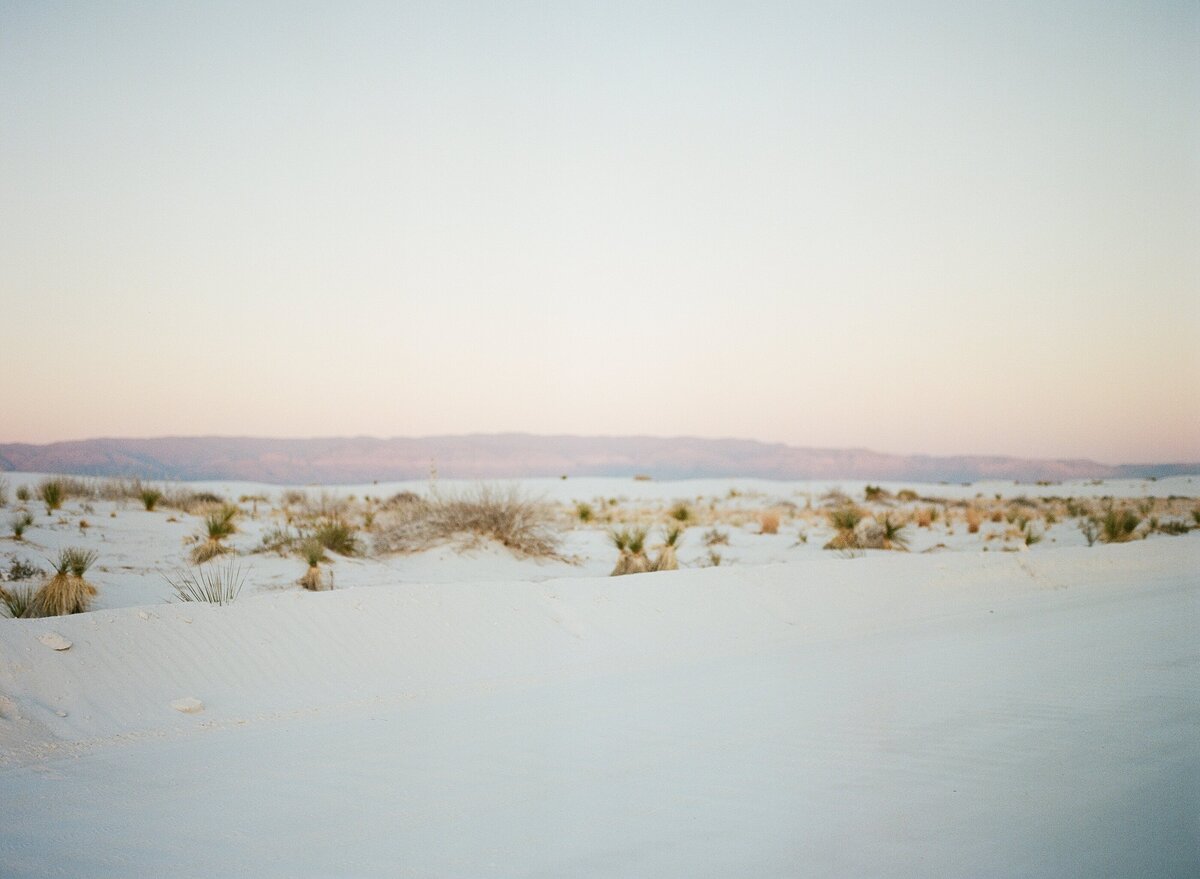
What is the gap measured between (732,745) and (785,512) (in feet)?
79.0

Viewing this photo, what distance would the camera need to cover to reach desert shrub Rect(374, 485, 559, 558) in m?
14.5

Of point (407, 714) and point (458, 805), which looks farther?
point (407, 714)

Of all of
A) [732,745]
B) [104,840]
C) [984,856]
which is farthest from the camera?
[732,745]

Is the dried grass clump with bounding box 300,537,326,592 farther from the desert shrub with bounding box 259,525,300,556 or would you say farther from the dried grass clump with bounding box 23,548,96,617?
the dried grass clump with bounding box 23,548,96,617

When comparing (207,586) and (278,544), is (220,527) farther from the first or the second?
(207,586)

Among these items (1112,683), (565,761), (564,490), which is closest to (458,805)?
(565,761)

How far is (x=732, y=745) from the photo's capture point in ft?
17.4

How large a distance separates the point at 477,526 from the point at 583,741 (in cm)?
949

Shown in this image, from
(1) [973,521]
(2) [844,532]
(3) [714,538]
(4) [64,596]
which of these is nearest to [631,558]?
(3) [714,538]

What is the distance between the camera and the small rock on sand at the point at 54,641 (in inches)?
240

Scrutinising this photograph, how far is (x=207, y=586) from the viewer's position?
8750mm

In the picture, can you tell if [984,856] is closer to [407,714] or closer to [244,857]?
[244,857]

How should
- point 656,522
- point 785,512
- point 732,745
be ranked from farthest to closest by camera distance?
1. point 785,512
2. point 656,522
3. point 732,745

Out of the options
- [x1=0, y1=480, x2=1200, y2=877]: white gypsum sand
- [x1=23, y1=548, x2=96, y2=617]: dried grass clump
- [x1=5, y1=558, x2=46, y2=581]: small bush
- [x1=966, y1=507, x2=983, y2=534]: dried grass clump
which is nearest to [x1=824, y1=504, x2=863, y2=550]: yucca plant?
[x1=966, y1=507, x2=983, y2=534]: dried grass clump
